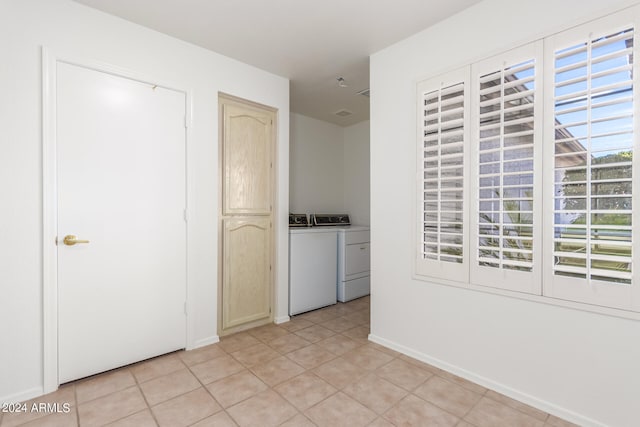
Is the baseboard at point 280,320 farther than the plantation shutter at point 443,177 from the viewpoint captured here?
Yes

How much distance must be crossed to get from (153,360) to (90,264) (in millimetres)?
884

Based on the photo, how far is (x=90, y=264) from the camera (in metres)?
2.14

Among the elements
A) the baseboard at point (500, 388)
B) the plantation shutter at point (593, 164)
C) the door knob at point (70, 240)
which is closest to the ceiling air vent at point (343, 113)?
the plantation shutter at point (593, 164)

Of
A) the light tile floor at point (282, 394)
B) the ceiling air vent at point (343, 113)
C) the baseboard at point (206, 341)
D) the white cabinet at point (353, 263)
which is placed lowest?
the light tile floor at point (282, 394)

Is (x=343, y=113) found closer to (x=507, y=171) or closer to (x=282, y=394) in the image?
(x=507, y=171)

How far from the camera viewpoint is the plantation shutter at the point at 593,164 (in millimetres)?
1541

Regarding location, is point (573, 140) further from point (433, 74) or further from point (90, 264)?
point (90, 264)

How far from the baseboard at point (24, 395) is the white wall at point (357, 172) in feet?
12.6

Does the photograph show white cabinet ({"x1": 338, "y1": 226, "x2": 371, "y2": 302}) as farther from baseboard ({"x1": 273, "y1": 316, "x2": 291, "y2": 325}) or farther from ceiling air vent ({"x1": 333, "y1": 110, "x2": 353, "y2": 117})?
ceiling air vent ({"x1": 333, "y1": 110, "x2": 353, "y2": 117})

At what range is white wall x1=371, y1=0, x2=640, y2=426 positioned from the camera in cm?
162

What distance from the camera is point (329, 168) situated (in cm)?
485

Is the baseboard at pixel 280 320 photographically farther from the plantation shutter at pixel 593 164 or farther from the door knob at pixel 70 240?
the plantation shutter at pixel 593 164

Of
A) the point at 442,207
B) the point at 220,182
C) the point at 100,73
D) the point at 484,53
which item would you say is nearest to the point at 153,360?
the point at 220,182

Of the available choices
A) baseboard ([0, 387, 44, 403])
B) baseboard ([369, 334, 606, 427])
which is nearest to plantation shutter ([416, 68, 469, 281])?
baseboard ([369, 334, 606, 427])
